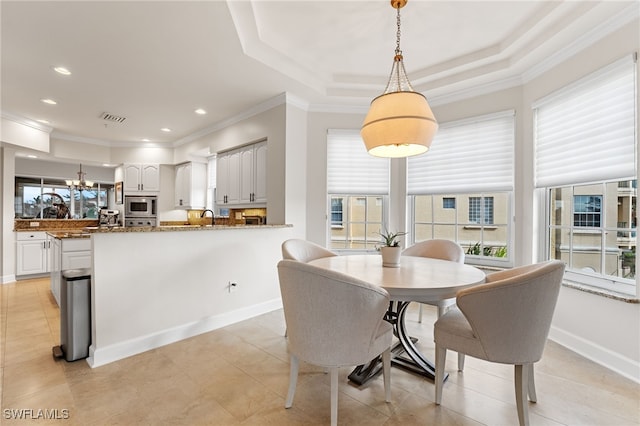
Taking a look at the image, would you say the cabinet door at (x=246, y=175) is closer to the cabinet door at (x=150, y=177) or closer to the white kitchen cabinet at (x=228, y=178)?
the white kitchen cabinet at (x=228, y=178)

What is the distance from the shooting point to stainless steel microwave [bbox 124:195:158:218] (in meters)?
6.07

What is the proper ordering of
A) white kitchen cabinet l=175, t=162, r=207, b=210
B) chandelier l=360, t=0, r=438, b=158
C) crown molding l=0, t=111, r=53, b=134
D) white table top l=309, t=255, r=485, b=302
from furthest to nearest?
1. white kitchen cabinet l=175, t=162, r=207, b=210
2. crown molding l=0, t=111, r=53, b=134
3. chandelier l=360, t=0, r=438, b=158
4. white table top l=309, t=255, r=485, b=302

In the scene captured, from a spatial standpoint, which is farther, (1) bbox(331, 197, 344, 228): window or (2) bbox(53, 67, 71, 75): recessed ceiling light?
(1) bbox(331, 197, 344, 228): window

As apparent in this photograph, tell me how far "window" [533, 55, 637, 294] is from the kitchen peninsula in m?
3.04

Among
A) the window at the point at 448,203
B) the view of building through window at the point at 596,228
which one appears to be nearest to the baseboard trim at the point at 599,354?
the view of building through window at the point at 596,228

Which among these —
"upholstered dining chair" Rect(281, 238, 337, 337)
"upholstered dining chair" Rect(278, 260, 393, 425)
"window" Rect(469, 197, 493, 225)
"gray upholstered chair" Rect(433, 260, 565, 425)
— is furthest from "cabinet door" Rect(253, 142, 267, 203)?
"gray upholstered chair" Rect(433, 260, 565, 425)

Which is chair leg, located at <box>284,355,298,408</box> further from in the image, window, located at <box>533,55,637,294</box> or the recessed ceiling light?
the recessed ceiling light

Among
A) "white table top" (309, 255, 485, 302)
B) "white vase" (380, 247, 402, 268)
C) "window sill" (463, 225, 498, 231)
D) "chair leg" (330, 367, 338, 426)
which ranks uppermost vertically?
"window sill" (463, 225, 498, 231)

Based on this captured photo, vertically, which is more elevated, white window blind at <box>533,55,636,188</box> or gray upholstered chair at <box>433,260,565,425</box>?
white window blind at <box>533,55,636,188</box>

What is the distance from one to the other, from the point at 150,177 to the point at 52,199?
2.59 m

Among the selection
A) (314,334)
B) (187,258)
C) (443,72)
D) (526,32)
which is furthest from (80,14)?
(526,32)

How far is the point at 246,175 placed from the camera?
434cm

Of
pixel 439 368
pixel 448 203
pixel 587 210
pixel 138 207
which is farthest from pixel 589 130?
pixel 138 207

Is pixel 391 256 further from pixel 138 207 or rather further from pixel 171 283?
pixel 138 207
